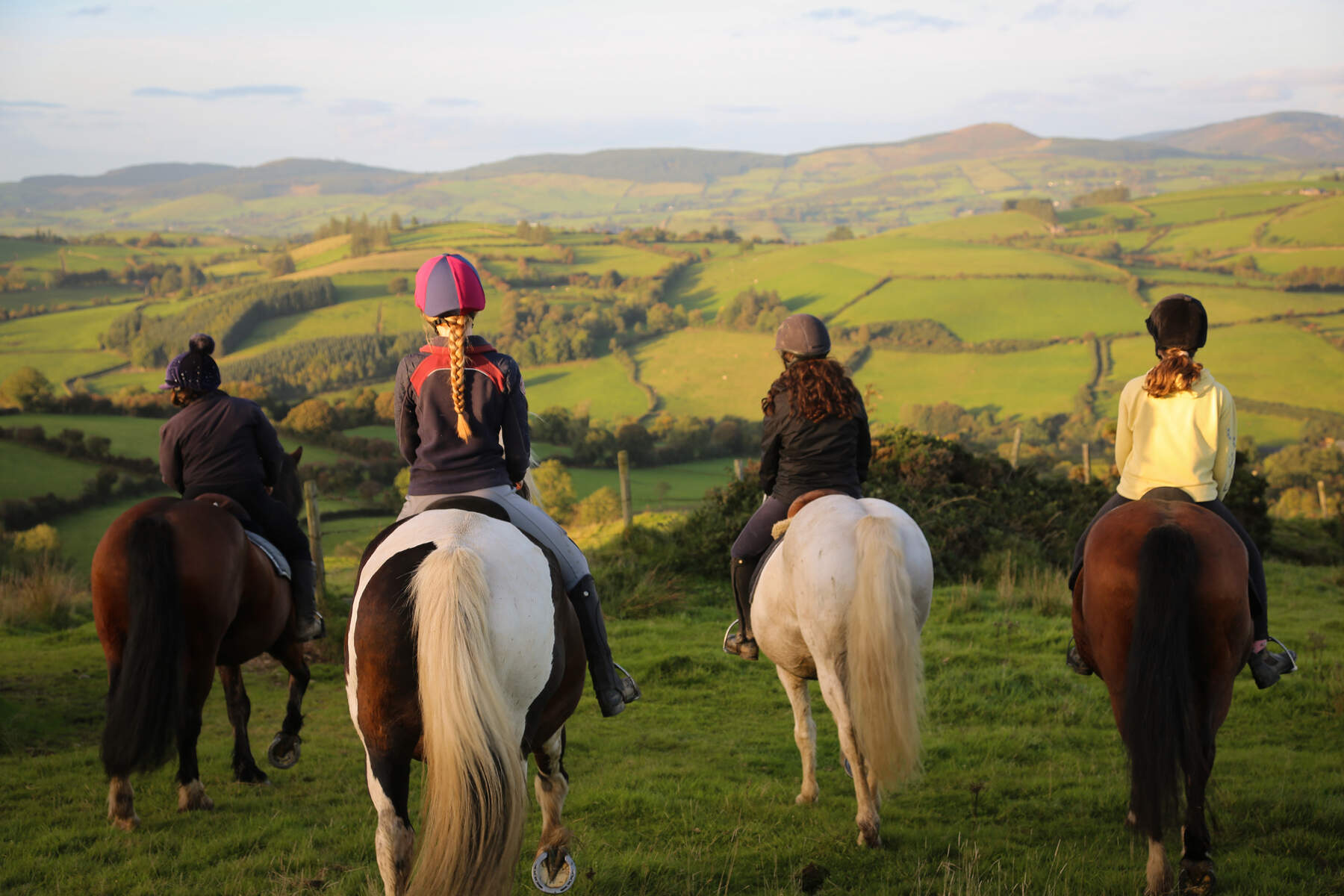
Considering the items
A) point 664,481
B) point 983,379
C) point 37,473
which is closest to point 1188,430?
point 664,481

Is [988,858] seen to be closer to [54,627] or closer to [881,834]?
[881,834]

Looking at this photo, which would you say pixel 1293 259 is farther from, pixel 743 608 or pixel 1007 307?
pixel 743 608

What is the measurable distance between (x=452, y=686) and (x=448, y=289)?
1796 mm

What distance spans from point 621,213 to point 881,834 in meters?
199

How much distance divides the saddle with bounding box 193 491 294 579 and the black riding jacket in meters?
3.41

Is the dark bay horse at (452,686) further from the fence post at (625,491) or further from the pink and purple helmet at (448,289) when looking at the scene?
the fence post at (625,491)

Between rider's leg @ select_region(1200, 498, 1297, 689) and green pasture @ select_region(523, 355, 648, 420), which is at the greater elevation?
rider's leg @ select_region(1200, 498, 1297, 689)

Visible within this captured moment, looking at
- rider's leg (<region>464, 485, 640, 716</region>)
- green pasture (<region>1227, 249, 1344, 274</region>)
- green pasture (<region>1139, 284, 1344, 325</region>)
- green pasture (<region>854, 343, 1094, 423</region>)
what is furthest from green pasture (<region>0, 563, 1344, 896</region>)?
green pasture (<region>1227, 249, 1344, 274</region>)

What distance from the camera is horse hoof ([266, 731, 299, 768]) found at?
6.34m

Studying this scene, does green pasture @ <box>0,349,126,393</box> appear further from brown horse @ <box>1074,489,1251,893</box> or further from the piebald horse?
brown horse @ <box>1074,489,1251,893</box>

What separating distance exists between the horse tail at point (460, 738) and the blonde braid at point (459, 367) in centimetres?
85

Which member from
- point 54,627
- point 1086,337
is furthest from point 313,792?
point 1086,337

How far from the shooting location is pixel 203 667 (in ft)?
18.7

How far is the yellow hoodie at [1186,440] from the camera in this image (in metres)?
4.69
